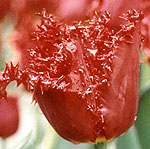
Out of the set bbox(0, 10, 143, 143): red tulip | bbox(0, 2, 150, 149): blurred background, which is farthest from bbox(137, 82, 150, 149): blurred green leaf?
bbox(0, 10, 143, 143): red tulip

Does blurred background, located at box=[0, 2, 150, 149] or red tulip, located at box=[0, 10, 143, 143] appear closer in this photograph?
red tulip, located at box=[0, 10, 143, 143]

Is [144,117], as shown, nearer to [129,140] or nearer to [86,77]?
[129,140]

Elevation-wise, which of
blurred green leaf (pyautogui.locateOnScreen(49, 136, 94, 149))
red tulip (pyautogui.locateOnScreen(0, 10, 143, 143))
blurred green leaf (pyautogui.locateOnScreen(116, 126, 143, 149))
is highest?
red tulip (pyautogui.locateOnScreen(0, 10, 143, 143))

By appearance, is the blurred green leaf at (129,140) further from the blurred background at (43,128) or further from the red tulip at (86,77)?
the red tulip at (86,77)

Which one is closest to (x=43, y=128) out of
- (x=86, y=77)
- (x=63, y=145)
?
(x=63, y=145)

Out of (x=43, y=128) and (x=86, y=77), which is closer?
(x=86, y=77)

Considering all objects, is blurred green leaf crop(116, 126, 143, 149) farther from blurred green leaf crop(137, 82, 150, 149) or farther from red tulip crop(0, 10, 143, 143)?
red tulip crop(0, 10, 143, 143)

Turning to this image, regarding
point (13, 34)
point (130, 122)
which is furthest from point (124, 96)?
point (13, 34)
